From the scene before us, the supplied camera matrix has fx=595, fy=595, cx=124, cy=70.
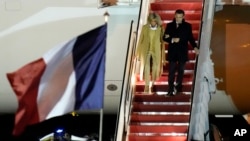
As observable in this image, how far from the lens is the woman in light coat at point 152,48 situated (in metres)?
11.2

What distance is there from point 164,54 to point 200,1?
7.69 ft

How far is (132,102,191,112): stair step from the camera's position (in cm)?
1142

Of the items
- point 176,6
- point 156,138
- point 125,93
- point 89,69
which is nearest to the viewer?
point 89,69

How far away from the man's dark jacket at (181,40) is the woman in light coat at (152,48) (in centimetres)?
18

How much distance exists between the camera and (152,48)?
36.8ft

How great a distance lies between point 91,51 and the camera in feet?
27.2

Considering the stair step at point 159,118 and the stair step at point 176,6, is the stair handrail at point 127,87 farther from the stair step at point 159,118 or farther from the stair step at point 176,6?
the stair step at point 176,6

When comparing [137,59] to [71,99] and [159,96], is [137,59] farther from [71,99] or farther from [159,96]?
[71,99]

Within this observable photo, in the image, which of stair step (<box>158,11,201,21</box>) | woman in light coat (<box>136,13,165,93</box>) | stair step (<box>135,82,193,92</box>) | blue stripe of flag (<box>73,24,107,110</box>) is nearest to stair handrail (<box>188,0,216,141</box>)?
stair step (<box>135,82,193,92</box>)

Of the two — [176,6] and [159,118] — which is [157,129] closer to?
[159,118]

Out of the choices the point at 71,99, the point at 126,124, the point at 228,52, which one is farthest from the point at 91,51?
the point at 228,52

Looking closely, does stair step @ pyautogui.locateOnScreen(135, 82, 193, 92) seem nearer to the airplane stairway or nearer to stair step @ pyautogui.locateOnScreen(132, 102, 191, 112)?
the airplane stairway

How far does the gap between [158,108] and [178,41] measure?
1369 millimetres

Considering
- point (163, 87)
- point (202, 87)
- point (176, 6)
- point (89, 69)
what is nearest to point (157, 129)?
point (163, 87)
